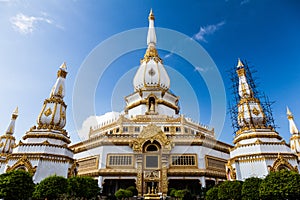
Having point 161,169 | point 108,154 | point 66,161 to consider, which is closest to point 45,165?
point 66,161

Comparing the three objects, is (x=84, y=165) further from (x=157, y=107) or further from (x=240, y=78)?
(x=240, y=78)

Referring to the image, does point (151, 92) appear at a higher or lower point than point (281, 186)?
higher

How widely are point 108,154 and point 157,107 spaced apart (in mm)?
14909

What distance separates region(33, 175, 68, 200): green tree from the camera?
17.4 m

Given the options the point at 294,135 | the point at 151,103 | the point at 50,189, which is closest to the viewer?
the point at 50,189

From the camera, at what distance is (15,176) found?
16.5 m

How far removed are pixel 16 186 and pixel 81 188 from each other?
224 inches

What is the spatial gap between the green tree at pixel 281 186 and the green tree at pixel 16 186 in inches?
693

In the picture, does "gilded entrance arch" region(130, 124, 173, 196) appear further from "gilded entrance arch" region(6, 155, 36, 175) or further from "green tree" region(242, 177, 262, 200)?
"green tree" region(242, 177, 262, 200)

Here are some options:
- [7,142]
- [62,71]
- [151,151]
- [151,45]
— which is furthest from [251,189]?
[151,45]

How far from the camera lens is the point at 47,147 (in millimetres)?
25562

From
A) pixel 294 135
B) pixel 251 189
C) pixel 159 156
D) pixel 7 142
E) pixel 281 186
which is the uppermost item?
pixel 294 135

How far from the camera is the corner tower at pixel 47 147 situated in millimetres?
24266

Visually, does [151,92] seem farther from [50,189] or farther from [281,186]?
[281,186]
